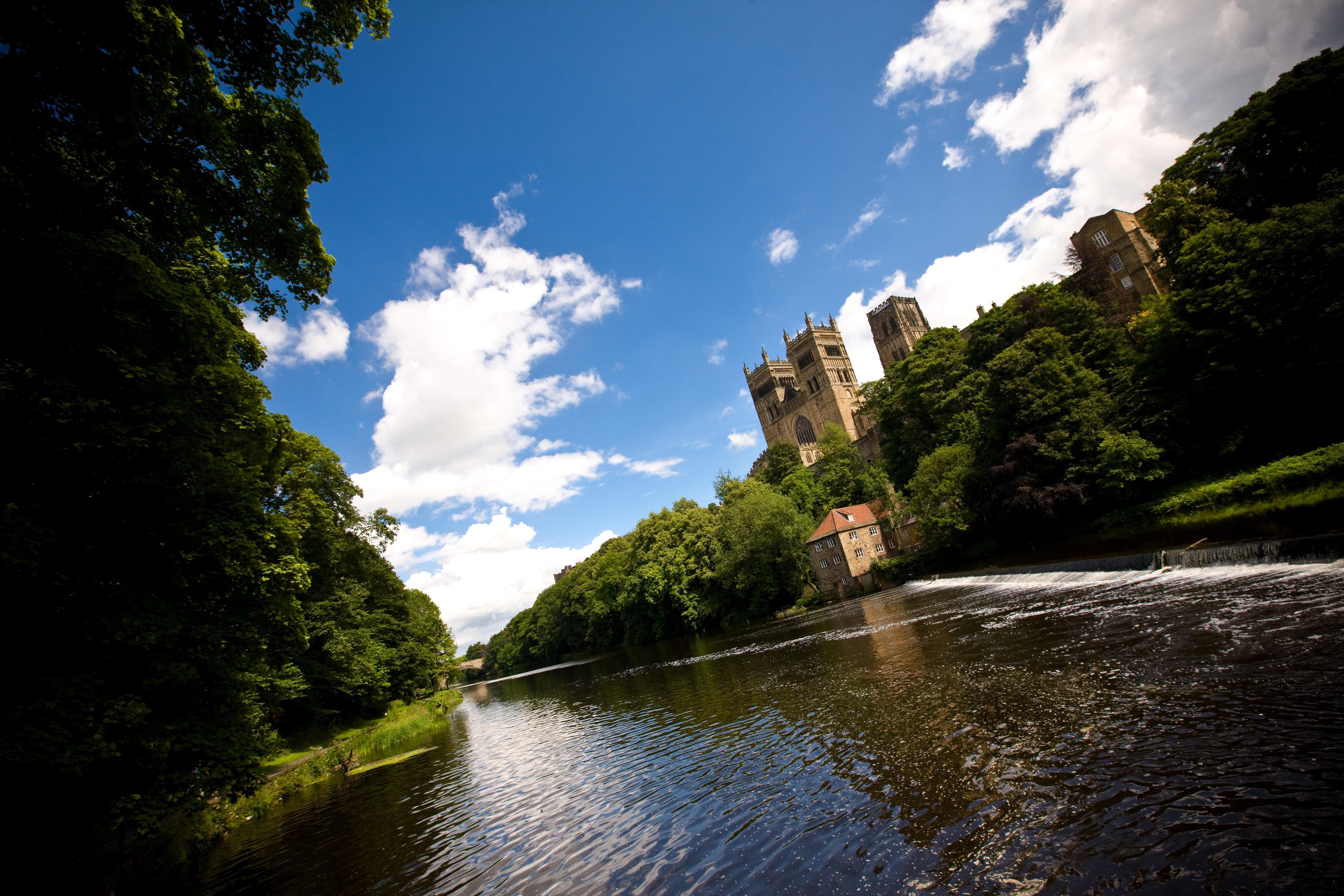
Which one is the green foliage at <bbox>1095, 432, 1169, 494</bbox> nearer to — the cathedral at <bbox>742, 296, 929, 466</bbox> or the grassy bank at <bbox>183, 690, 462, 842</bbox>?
the grassy bank at <bbox>183, 690, 462, 842</bbox>

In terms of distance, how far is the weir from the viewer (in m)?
14.0

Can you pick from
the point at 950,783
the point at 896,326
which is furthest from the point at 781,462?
the point at 950,783

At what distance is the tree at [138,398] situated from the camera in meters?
8.68

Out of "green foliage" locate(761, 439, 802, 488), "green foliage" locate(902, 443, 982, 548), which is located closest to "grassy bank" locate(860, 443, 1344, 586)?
"green foliage" locate(902, 443, 982, 548)

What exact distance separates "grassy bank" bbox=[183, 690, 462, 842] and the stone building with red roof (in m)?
36.7

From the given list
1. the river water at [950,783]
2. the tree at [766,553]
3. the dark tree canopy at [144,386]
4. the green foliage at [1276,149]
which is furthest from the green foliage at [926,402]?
the dark tree canopy at [144,386]

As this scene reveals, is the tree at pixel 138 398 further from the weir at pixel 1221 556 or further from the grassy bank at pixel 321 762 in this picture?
the weir at pixel 1221 556

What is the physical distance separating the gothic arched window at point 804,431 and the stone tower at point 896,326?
17191 mm

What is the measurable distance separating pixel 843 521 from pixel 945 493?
15859 mm

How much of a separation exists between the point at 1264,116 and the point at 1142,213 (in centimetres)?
1978

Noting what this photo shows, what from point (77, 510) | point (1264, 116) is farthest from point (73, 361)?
point (1264, 116)

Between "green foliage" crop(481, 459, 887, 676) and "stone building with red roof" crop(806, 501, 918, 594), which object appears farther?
"green foliage" crop(481, 459, 887, 676)

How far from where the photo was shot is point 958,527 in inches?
1679

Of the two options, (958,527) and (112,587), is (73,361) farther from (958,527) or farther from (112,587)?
(958,527)
